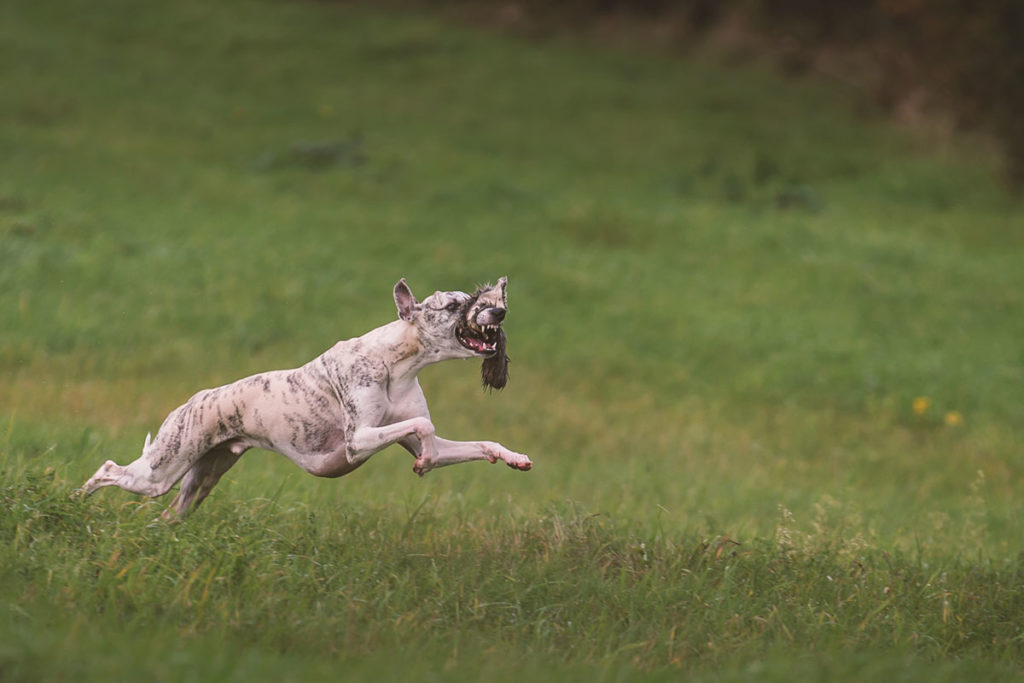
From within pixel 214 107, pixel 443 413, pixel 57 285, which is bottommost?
pixel 443 413

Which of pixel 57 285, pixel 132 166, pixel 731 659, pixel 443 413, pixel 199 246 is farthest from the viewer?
pixel 132 166

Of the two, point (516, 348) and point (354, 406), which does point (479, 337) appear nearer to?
point (354, 406)

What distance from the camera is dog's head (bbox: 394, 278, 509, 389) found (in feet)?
17.5

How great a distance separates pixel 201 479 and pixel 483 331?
1.68 metres

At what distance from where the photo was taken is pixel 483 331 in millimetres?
5312

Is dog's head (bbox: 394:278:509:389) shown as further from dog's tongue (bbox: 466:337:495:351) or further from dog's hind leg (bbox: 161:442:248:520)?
dog's hind leg (bbox: 161:442:248:520)

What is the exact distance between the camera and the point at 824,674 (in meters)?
4.70

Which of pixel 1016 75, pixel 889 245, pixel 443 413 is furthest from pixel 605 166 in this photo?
pixel 443 413

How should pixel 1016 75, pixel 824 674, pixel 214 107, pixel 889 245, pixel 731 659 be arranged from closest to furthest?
pixel 824 674
pixel 731 659
pixel 889 245
pixel 1016 75
pixel 214 107

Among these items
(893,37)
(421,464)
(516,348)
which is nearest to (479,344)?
(421,464)

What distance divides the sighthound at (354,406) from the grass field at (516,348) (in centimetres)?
43

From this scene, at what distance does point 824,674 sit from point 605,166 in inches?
612

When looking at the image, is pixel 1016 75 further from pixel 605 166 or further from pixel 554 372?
pixel 554 372

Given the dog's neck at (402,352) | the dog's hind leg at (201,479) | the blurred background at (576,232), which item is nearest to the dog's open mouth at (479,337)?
the dog's neck at (402,352)
